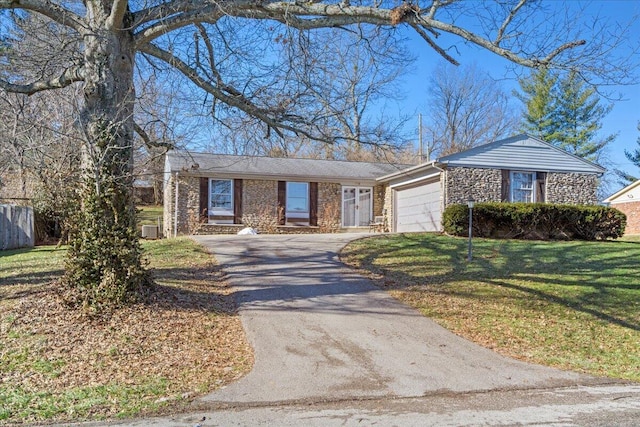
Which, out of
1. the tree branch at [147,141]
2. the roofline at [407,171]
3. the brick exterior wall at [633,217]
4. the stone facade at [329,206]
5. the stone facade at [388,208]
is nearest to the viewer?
the tree branch at [147,141]

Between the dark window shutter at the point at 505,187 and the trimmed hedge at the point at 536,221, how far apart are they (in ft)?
5.42

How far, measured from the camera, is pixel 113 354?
542 cm

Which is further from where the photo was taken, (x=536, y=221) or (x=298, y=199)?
(x=298, y=199)

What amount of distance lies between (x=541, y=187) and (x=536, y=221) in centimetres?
269

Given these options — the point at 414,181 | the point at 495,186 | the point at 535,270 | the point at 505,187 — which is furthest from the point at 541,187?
the point at 535,270

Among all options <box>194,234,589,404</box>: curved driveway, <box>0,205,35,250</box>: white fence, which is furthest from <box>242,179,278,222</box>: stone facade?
<box>194,234,589,404</box>: curved driveway

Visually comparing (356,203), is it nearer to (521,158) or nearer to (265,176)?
(265,176)

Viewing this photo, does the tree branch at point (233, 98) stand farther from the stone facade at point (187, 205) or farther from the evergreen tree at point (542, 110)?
the evergreen tree at point (542, 110)

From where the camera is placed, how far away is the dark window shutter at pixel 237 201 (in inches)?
766

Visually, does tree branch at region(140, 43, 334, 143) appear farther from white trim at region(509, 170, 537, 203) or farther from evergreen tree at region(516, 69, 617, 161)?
evergreen tree at region(516, 69, 617, 161)

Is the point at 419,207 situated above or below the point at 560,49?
below

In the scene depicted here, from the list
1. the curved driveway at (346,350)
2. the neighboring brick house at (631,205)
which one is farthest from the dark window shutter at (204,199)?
the neighboring brick house at (631,205)

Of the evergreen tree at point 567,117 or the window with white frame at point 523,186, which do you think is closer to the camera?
the window with white frame at point 523,186

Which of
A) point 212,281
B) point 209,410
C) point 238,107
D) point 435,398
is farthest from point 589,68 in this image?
point 212,281
